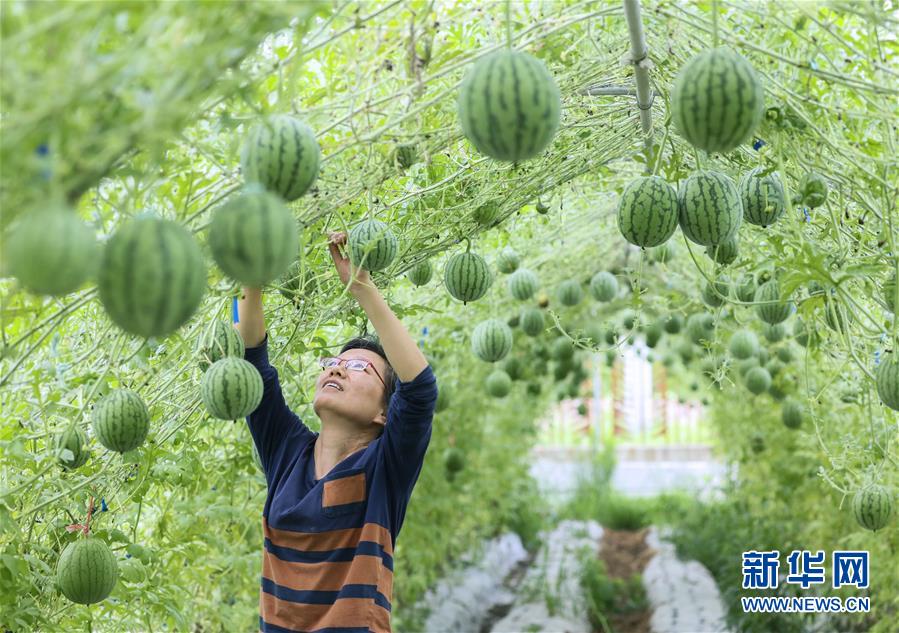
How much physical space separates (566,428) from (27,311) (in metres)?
21.4

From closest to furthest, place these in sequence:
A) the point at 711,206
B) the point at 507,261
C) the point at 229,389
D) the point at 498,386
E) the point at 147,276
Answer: the point at 147,276 → the point at 229,389 → the point at 711,206 → the point at 507,261 → the point at 498,386

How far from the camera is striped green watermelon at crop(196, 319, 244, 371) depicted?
9.02 ft

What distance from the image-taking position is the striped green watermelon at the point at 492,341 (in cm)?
461

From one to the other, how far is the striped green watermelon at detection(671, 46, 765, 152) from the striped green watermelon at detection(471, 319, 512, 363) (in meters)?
2.56

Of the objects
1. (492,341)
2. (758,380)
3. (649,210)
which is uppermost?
(758,380)

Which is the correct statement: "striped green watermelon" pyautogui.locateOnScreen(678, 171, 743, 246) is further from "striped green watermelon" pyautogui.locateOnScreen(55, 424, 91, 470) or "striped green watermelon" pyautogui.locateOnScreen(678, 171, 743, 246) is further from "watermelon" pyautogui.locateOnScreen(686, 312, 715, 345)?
"watermelon" pyautogui.locateOnScreen(686, 312, 715, 345)

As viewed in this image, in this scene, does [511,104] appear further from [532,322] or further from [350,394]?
[532,322]

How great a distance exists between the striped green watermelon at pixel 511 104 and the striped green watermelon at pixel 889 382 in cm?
145

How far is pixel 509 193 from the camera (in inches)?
141

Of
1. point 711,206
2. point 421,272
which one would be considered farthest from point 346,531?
point 711,206

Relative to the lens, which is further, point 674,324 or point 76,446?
point 674,324

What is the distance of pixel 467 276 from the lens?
3523 mm

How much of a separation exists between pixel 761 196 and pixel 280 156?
1.72 m

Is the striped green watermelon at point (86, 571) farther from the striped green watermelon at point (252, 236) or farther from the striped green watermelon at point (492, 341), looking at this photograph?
the striped green watermelon at point (492, 341)
